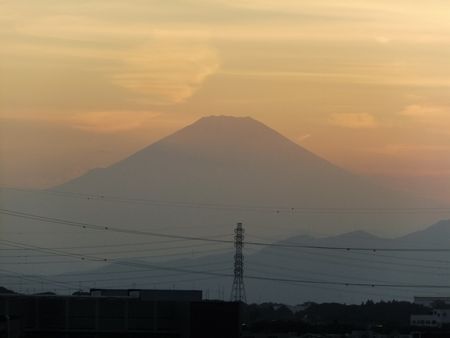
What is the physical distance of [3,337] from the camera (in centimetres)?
3941

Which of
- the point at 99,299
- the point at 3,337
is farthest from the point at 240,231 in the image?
the point at 3,337

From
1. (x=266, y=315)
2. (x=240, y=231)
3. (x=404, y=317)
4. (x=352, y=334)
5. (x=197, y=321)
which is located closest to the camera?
(x=197, y=321)

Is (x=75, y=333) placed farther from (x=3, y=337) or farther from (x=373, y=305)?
(x=373, y=305)

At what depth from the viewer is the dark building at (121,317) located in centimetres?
4969

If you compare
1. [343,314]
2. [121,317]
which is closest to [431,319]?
[343,314]

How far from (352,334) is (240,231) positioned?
13030 mm

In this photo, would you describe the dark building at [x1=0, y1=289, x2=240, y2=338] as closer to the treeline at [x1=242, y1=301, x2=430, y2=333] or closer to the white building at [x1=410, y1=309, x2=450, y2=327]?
the white building at [x1=410, y1=309, x2=450, y2=327]

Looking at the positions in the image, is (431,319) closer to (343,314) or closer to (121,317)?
(343,314)

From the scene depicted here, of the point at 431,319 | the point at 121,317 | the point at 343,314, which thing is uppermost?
the point at 343,314

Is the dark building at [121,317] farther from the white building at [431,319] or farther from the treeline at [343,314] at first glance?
the treeline at [343,314]

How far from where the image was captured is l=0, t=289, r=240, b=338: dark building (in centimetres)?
4969

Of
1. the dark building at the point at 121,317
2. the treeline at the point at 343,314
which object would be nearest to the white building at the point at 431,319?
the treeline at the point at 343,314

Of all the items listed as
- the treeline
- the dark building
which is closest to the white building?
the treeline

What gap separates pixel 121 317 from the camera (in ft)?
164
